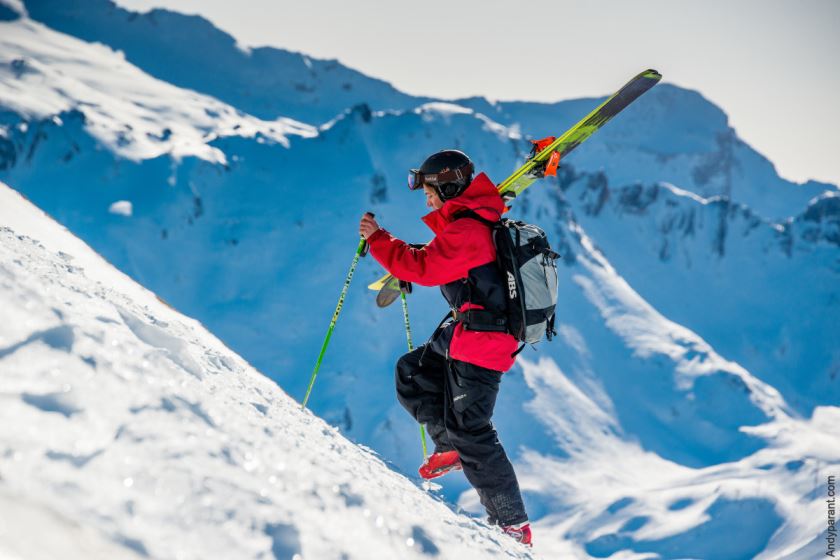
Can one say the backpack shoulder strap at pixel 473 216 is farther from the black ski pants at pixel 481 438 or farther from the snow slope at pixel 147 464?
the snow slope at pixel 147 464

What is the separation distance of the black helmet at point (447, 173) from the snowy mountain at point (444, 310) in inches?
1177

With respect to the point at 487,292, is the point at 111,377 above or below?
below

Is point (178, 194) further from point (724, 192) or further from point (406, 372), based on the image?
point (724, 192)

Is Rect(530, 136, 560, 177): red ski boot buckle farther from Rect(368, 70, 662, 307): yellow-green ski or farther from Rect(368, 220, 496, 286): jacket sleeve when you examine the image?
Rect(368, 220, 496, 286): jacket sleeve

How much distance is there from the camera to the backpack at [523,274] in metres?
3.89

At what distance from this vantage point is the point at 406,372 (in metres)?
4.51

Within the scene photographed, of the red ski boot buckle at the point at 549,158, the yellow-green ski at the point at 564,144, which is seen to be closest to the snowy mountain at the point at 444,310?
the yellow-green ski at the point at 564,144

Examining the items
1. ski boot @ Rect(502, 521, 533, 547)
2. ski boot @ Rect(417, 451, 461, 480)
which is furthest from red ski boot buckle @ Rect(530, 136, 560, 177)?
ski boot @ Rect(502, 521, 533, 547)

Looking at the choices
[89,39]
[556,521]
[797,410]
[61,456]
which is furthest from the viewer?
[89,39]

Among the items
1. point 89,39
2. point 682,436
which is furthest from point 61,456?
point 89,39

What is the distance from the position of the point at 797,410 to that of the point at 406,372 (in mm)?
59887

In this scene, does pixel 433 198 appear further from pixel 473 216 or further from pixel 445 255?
pixel 445 255

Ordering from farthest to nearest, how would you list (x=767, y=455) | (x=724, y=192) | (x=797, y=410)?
1. (x=724, y=192)
2. (x=797, y=410)
3. (x=767, y=455)

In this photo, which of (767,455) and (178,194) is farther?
(178,194)
